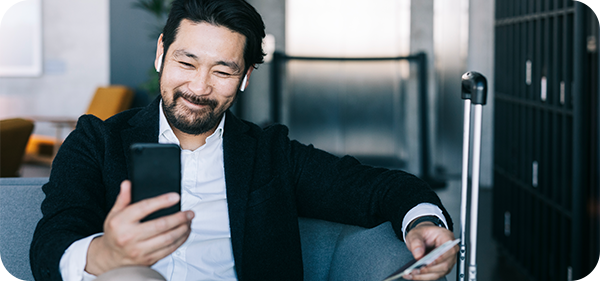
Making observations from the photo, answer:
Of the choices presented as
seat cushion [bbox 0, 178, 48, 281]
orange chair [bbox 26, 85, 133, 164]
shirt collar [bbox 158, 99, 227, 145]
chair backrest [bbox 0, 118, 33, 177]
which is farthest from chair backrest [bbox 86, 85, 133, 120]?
shirt collar [bbox 158, 99, 227, 145]

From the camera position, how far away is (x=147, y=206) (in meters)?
0.74

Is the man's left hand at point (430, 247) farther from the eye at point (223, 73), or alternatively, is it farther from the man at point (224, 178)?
the eye at point (223, 73)

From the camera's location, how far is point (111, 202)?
3.90ft

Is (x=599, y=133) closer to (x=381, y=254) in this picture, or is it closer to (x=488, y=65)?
(x=381, y=254)

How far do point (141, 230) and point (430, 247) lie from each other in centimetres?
62

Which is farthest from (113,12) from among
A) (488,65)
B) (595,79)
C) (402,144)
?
(595,79)

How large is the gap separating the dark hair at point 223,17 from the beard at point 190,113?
0.44 feet

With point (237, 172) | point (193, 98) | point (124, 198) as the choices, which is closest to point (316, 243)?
point (237, 172)

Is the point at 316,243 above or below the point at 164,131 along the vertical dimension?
below

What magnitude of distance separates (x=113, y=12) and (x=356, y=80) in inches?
113

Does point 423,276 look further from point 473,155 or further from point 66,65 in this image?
point 66,65

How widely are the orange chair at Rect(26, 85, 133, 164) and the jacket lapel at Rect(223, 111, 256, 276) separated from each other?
408 cm

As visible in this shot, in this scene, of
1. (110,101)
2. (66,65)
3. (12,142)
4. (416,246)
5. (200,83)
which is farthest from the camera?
(66,65)

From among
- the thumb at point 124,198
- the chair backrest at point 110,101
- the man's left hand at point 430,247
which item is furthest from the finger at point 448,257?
the chair backrest at point 110,101
